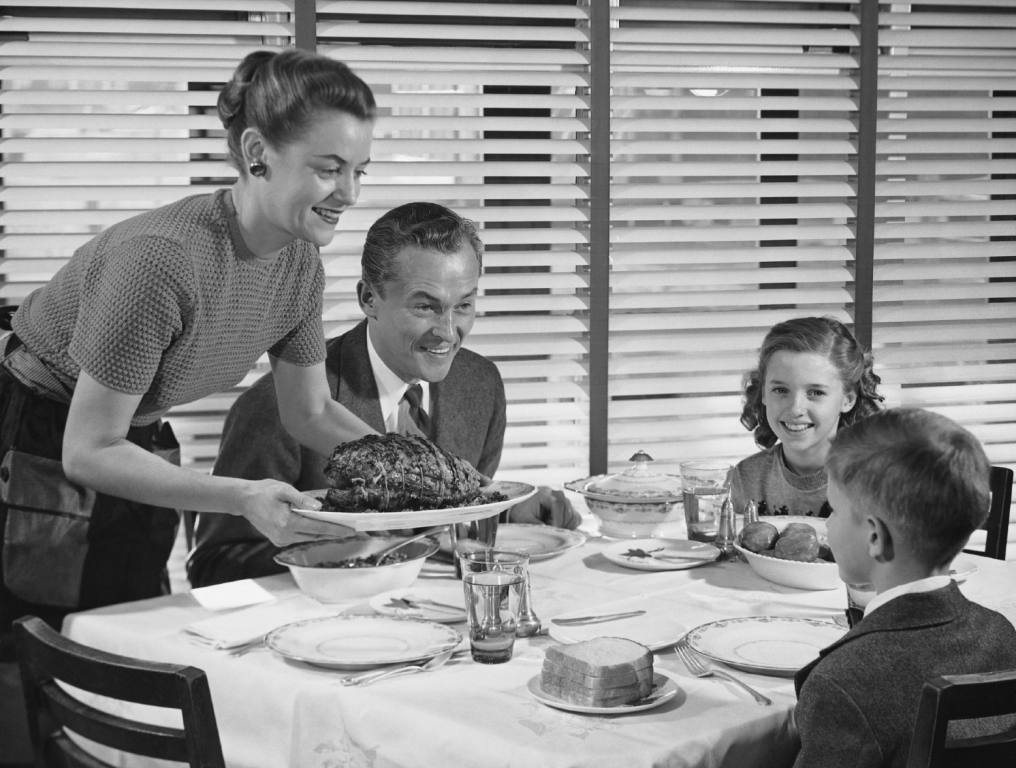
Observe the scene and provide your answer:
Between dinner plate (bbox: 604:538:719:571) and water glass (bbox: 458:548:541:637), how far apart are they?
0.40 m

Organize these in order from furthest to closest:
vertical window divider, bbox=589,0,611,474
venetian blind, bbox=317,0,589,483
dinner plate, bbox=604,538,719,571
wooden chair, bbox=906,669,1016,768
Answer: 1. vertical window divider, bbox=589,0,611,474
2. venetian blind, bbox=317,0,589,483
3. dinner plate, bbox=604,538,719,571
4. wooden chair, bbox=906,669,1016,768

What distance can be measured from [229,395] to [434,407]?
789mm

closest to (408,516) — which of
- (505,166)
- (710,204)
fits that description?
(505,166)

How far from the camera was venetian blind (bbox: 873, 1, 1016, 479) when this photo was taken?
3.62 metres

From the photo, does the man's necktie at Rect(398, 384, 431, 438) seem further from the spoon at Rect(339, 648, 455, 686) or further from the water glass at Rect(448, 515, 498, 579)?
the spoon at Rect(339, 648, 455, 686)

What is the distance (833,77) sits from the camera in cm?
356

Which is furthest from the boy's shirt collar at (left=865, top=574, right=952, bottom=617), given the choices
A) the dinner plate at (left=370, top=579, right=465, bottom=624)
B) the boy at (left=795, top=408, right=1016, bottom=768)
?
the dinner plate at (left=370, top=579, right=465, bottom=624)

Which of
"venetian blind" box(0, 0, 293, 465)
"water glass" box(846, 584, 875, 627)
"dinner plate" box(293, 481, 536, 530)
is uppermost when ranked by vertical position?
"venetian blind" box(0, 0, 293, 465)

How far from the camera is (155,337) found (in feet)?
6.42

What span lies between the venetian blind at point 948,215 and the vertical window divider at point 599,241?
83cm

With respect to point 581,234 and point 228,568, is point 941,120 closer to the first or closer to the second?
point 581,234

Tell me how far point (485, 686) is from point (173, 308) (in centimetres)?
82

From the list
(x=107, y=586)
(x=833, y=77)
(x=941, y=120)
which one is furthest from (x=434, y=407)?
(x=941, y=120)

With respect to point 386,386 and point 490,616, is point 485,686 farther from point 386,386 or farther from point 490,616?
point 386,386
